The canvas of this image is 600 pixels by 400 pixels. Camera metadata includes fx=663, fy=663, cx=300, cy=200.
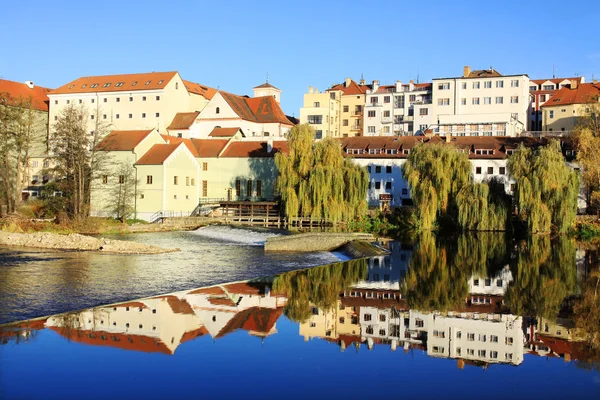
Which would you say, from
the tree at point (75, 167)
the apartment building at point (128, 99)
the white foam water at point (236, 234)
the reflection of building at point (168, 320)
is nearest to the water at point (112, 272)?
the reflection of building at point (168, 320)

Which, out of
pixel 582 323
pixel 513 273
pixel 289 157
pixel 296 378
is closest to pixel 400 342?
pixel 296 378

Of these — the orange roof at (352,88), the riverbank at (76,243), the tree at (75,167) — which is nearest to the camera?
the riverbank at (76,243)

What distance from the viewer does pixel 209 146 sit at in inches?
2491

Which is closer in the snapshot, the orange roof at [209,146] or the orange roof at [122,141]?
the orange roof at [122,141]

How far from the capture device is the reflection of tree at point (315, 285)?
→ 61.1ft

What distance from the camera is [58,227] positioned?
43.7 m

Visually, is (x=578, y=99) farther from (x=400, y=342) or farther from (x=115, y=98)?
(x=400, y=342)

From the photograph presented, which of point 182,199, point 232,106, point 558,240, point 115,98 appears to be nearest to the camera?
point 558,240

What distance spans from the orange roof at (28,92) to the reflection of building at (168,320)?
6415 cm

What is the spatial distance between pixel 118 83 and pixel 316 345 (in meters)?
68.9

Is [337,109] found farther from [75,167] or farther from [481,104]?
[75,167]

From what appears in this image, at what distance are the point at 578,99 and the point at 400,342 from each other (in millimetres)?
70316

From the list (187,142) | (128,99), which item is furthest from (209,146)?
(128,99)

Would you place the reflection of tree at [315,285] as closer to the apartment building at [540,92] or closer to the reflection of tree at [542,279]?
the reflection of tree at [542,279]
